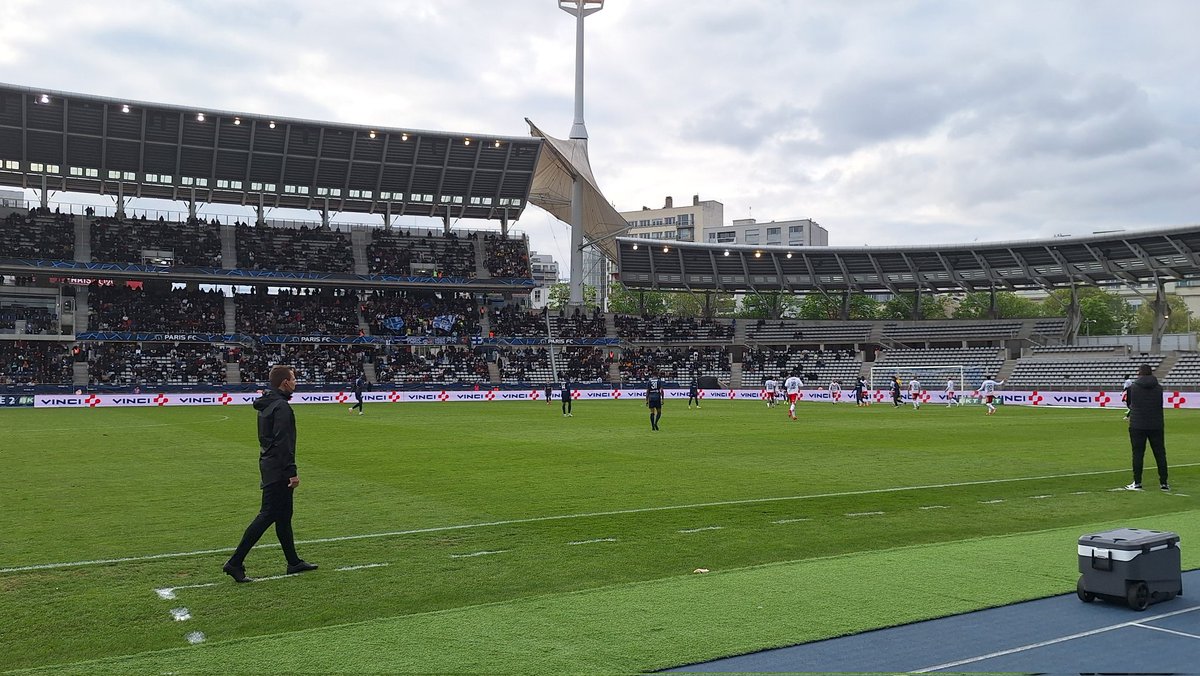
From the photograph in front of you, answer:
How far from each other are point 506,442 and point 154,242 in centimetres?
5218

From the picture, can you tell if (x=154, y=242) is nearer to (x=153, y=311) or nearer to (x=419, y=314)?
(x=153, y=311)

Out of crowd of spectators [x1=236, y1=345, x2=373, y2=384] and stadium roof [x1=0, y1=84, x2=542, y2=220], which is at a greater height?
stadium roof [x1=0, y1=84, x2=542, y2=220]

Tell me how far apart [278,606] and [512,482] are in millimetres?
8546

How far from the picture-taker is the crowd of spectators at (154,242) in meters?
63.8

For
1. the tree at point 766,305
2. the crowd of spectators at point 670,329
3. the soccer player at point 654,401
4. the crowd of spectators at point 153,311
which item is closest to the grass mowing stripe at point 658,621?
the soccer player at point 654,401

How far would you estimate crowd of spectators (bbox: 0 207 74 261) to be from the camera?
59969 mm

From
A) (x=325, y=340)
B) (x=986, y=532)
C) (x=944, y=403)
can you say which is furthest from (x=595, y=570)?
(x=325, y=340)

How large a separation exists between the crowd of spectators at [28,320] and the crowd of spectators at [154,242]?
523 centimetres

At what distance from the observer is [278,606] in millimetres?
7766

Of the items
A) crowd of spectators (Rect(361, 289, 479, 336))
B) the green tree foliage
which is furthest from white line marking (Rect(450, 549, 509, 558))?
the green tree foliage

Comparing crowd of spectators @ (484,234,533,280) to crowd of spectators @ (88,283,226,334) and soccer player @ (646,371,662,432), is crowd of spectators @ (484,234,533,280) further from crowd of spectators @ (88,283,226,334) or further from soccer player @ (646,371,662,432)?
soccer player @ (646,371,662,432)

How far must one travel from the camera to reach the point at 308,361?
64.9m

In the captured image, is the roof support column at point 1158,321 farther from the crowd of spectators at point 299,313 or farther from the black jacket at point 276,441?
the black jacket at point 276,441

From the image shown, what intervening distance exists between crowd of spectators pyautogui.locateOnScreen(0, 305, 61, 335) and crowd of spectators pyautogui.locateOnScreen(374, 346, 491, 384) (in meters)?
21.7
